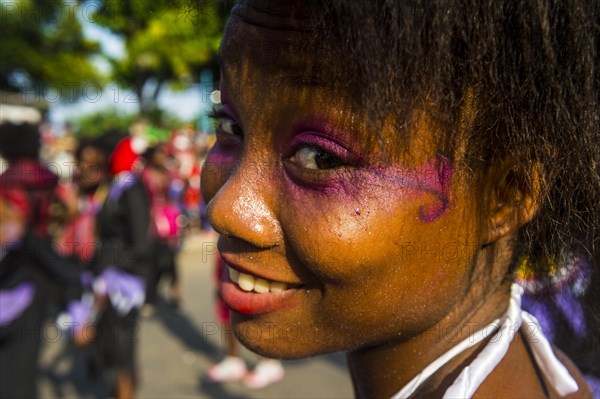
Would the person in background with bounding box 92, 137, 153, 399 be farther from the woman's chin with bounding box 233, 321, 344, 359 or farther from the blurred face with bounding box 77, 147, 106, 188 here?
the woman's chin with bounding box 233, 321, 344, 359

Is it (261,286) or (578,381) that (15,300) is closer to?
(261,286)

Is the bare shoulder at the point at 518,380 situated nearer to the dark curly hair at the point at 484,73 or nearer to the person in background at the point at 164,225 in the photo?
the dark curly hair at the point at 484,73

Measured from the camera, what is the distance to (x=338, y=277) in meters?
0.96

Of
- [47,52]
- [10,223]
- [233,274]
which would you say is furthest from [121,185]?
[47,52]

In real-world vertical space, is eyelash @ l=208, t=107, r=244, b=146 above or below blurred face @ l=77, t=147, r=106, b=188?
above

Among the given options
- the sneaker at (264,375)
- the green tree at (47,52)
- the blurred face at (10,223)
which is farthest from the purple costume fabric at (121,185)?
the green tree at (47,52)

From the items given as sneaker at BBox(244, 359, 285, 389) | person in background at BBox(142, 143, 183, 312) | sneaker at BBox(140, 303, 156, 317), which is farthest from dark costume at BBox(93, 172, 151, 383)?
sneaker at BBox(140, 303, 156, 317)

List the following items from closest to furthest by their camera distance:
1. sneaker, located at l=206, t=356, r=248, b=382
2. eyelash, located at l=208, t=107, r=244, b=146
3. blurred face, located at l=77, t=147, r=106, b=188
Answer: eyelash, located at l=208, t=107, r=244, b=146 → sneaker, located at l=206, t=356, r=248, b=382 → blurred face, located at l=77, t=147, r=106, b=188

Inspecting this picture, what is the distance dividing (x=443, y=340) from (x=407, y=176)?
0.35m

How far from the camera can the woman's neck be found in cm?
109

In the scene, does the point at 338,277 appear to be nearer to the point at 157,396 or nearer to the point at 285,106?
the point at 285,106

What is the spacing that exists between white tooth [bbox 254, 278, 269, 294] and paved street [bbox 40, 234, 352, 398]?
10.9 ft

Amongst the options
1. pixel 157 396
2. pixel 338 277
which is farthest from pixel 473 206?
pixel 157 396

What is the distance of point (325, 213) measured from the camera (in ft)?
3.10
